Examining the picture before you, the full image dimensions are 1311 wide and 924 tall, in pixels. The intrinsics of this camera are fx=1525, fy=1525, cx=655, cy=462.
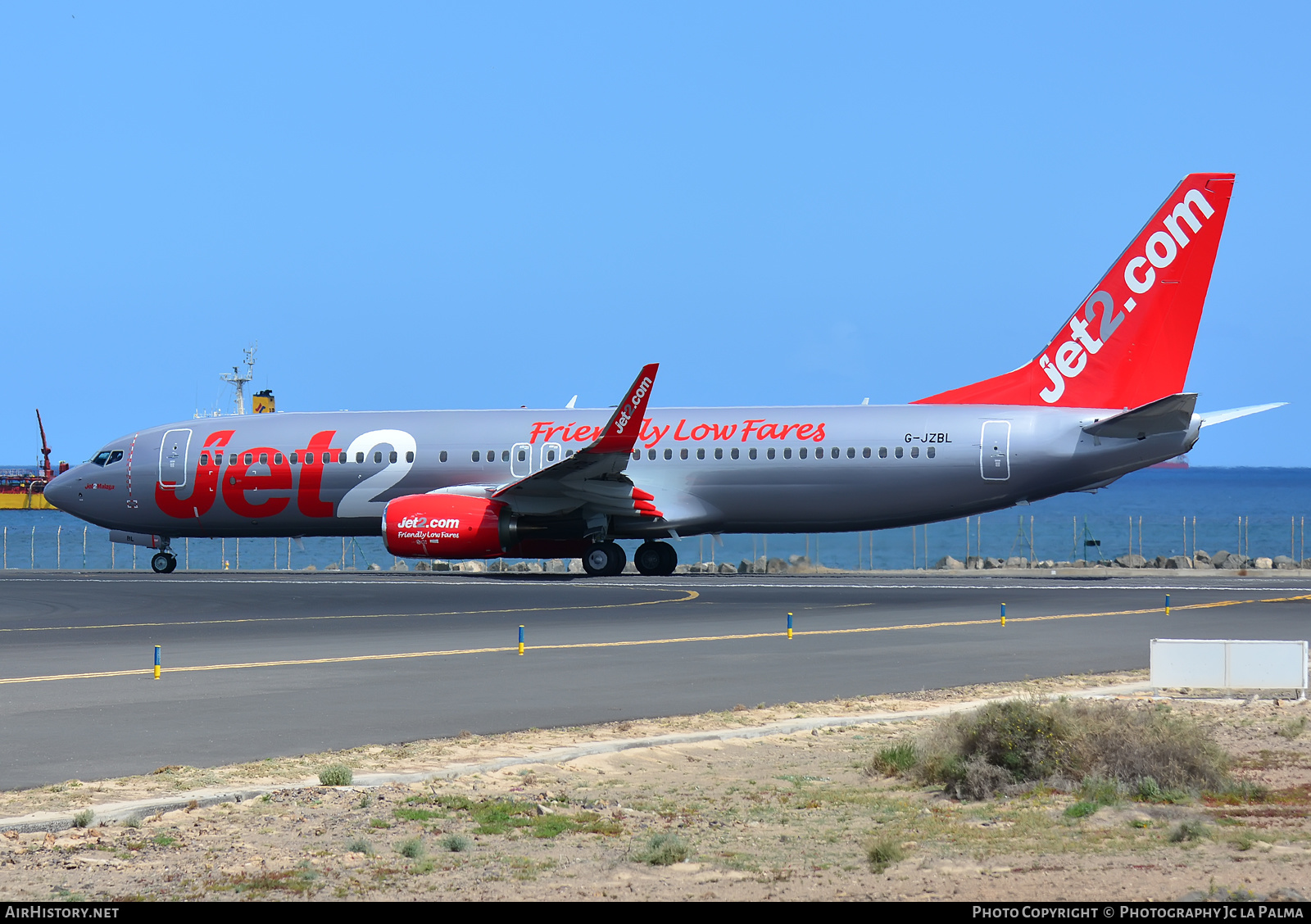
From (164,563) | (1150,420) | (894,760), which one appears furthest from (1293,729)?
(164,563)

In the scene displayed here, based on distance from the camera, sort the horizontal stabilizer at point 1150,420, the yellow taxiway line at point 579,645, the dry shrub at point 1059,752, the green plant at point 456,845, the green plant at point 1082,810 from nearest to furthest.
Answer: the green plant at point 456,845 → the green plant at point 1082,810 → the dry shrub at point 1059,752 → the yellow taxiway line at point 579,645 → the horizontal stabilizer at point 1150,420

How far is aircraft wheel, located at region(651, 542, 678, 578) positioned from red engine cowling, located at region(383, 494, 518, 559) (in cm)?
469

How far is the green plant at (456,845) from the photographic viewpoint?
867 centimetres

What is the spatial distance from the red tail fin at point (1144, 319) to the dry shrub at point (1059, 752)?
84.2 feet

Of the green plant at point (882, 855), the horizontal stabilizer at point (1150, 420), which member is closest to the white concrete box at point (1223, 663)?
the green plant at point (882, 855)

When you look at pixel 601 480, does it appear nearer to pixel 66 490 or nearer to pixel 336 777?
pixel 66 490

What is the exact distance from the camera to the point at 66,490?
41.4 m

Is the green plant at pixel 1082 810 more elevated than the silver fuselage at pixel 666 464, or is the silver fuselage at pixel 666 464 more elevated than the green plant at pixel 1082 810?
the silver fuselage at pixel 666 464

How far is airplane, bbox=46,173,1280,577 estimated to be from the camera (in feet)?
115

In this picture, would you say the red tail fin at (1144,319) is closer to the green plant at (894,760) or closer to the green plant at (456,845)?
the green plant at (894,760)
